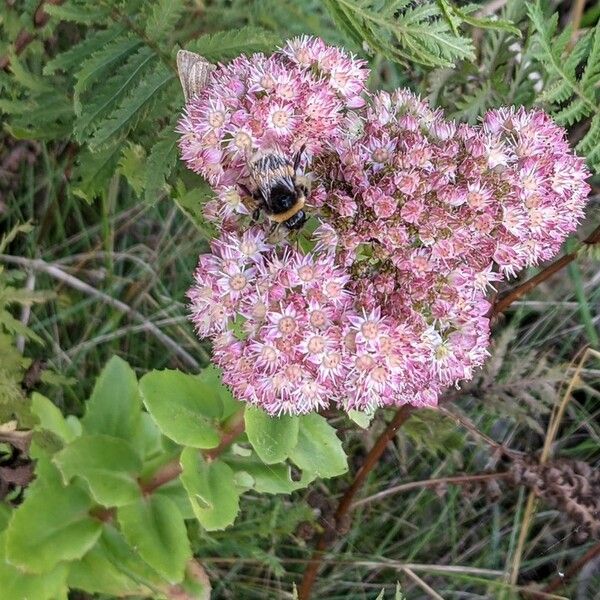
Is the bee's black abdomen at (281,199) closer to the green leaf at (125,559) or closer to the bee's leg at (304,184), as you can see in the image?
the bee's leg at (304,184)

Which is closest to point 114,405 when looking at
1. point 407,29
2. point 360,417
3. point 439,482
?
point 360,417

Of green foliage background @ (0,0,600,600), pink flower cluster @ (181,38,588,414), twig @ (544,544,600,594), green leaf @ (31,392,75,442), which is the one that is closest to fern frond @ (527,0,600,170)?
green foliage background @ (0,0,600,600)

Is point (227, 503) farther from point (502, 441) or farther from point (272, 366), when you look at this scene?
point (502, 441)

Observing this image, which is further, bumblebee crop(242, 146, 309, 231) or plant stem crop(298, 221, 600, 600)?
plant stem crop(298, 221, 600, 600)

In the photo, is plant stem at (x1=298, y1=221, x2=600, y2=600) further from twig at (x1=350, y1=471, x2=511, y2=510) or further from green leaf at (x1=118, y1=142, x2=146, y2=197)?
green leaf at (x1=118, y1=142, x2=146, y2=197)

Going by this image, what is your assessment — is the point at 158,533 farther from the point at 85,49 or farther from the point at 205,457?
the point at 85,49

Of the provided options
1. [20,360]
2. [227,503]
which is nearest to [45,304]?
[20,360]
